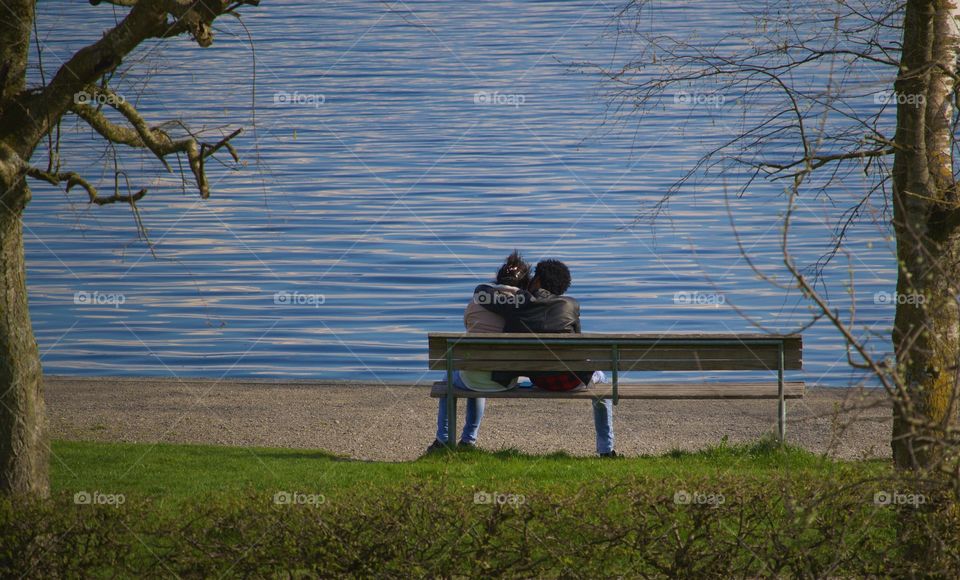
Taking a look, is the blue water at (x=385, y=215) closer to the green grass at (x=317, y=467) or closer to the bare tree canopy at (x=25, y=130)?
the bare tree canopy at (x=25, y=130)

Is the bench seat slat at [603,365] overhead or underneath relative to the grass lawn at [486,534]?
overhead

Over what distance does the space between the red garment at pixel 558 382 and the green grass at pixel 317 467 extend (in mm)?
629

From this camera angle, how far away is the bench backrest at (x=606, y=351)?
8289 mm

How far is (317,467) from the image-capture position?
24.5 ft

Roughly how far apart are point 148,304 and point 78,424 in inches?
364

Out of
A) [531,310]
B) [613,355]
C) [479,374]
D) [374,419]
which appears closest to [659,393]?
[613,355]

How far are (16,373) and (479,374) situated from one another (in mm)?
3718

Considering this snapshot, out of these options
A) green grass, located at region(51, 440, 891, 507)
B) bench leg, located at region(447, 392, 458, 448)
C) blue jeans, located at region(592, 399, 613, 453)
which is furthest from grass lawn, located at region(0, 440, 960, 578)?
blue jeans, located at region(592, 399, 613, 453)

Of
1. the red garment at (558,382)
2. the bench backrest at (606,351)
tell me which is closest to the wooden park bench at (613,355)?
the bench backrest at (606,351)

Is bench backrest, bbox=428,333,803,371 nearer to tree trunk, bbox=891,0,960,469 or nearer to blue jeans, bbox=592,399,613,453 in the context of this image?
blue jeans, bbox=592,399,613,453

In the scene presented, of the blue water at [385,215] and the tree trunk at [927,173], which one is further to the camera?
the blue water at [385,215]

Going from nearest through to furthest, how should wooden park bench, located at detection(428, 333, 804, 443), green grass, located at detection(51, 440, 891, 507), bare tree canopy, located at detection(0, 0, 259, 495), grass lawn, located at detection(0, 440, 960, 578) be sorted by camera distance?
grass lawn, located at detection(0, 440, 960, 578) → bare tree canopy, located at detection(0, 0, 259, 495) → green grass, located at detection(51, 440, 891, 507) → wooden park bench, located at detection(428, 333, 804, 443)

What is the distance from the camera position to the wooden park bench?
829 cm

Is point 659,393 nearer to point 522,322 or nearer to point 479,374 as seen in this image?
point 522,322
